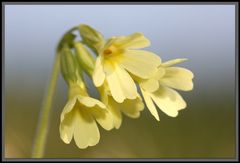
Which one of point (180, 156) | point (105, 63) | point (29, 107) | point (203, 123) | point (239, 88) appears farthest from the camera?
point (203, 123)

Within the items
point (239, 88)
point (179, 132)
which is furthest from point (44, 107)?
point (179, 132)

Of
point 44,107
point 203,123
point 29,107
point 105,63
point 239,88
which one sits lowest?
point 203,123

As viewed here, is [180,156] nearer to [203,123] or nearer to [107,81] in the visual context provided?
[203,123]

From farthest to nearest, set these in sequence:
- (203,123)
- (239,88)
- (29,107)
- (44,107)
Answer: (203,123) → (29,107) → (239,88) → (44,107)

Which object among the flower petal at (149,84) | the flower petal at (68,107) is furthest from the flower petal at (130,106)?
the flower petal at (68,107)

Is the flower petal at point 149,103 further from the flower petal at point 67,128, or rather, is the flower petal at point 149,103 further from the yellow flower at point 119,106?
the flower petal at point 67,128

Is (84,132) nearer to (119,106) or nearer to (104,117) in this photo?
(104,117)

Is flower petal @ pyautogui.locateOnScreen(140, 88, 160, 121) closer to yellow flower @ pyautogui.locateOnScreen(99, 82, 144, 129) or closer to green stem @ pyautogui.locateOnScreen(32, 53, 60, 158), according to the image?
yellow flower @ pyautogui.locateOnScreen(99, 82, 144, 129)
